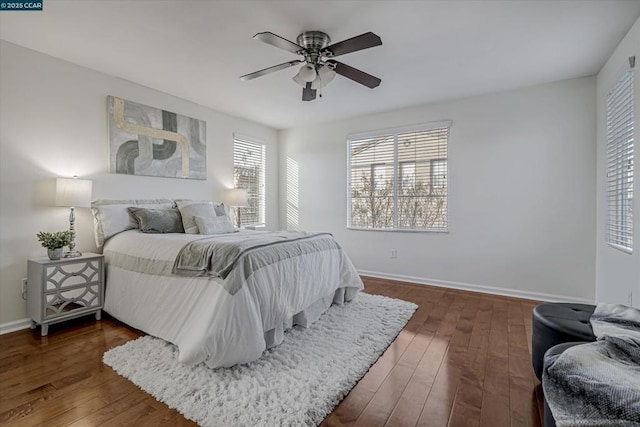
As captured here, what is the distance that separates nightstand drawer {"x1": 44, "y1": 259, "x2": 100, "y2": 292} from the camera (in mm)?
2529

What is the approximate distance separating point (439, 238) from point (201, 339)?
3.36 meters

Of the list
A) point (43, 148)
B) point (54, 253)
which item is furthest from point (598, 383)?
point (43, 148)

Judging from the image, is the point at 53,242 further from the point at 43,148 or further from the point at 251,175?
the point at 251,175

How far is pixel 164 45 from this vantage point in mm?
2617

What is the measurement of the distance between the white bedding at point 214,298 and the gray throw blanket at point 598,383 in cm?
159

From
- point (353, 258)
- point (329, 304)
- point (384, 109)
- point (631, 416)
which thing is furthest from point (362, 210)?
point (631, 416)

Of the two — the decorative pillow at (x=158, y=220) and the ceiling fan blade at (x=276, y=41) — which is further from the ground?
the ceiling fan blade at (x=276, y=41)

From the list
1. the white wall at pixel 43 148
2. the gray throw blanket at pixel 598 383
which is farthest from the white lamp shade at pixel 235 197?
the gray throw blanket at pixel 598 383

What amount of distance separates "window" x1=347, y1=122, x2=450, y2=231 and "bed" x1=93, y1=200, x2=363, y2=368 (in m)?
1.67

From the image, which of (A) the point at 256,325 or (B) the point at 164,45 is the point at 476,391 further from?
(B) the point at 164,45

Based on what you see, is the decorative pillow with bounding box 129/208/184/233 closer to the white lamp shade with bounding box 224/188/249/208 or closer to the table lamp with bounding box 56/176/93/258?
the table lamp with bounding box 56/176/93/258

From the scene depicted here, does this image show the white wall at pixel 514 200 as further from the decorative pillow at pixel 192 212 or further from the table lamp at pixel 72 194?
the table lamp at pixel 72 194

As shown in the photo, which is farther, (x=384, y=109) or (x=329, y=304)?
(x=384, y=109)

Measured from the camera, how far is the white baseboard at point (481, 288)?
3.43 metres
